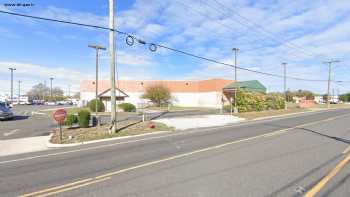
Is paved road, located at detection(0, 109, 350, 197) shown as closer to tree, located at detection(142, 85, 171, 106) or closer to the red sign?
the red sign

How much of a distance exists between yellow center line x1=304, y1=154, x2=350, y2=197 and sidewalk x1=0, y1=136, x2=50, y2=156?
9.93m

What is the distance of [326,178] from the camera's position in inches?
222

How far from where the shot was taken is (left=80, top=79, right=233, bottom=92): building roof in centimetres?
5681

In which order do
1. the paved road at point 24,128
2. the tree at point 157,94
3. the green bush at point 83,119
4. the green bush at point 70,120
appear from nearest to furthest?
1. the paved road at point 24,128
2. the green bush at point 83,119
3. the green bush at point 70,120
4. the tree at point 157,94

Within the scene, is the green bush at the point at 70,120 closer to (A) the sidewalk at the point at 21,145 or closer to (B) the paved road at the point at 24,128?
(B) the paved road at the point at 24,128

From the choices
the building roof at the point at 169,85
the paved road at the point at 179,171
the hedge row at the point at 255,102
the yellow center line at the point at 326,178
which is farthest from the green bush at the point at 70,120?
the building roof at the point at 169,85

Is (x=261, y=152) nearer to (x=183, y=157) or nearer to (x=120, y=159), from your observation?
(x=183, y=157)

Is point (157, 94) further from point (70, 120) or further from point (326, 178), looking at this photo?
point (326, 178)

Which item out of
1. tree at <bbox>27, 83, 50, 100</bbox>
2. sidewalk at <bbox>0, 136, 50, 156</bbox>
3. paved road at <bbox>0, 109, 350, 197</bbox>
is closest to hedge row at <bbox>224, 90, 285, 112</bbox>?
paved road at <bbox>0, 109, 350, 197</bbox>

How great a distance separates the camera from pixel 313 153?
326 inches

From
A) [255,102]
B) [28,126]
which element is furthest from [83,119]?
[255,102]

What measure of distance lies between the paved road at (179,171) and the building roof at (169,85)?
47462mm

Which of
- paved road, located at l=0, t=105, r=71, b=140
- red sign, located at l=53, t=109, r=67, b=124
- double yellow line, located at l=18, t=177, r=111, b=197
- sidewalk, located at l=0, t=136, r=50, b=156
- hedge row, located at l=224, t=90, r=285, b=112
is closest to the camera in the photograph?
double yellow line, located at l=18, t=177, r=111, b=197

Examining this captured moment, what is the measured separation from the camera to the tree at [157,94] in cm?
5484
